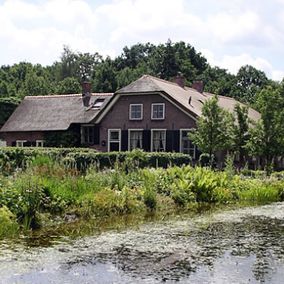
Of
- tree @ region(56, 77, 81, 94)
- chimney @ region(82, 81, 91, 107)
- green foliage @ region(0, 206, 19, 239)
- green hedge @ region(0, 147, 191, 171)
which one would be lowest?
green foliage @ region(0, 206, 19, 239)

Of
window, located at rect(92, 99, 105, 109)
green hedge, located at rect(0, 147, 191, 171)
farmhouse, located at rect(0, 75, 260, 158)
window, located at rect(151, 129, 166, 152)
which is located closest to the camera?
green hedge, located at rect(0, 147, 191, 171)

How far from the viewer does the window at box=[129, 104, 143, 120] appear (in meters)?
41.1

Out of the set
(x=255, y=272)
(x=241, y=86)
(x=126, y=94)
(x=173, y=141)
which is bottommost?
(x=255, y=272)

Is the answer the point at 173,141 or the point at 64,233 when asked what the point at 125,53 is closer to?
the point at 173,141

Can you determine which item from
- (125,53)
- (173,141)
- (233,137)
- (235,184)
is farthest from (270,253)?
(125,53)

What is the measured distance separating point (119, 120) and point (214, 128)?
10.8 m

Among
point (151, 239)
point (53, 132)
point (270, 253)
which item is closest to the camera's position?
point (270, 253)

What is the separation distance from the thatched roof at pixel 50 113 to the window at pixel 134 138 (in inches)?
124

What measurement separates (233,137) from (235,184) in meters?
9.62

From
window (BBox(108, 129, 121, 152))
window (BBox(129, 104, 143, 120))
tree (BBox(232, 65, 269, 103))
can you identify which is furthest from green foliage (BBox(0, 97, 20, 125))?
tree (BBox(232, 65, 269, 103))

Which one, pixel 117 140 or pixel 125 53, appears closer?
pixel 117 140

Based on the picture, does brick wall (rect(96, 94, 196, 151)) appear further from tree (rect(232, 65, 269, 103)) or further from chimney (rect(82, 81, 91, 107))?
tree (rect(232, 65, 269, 103))

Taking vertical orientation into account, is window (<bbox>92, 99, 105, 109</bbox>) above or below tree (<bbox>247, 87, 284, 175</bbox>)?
above

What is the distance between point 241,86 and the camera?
82.9 metres
